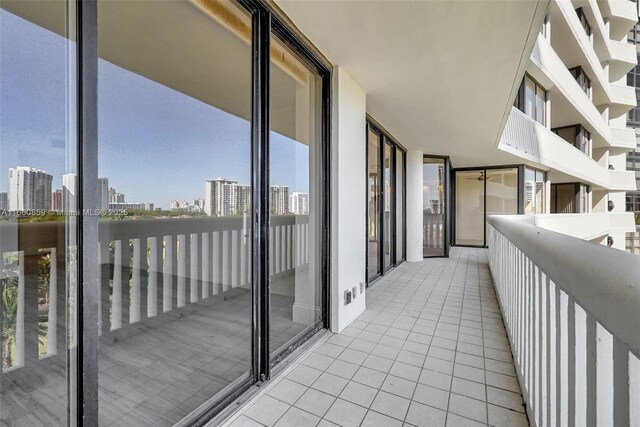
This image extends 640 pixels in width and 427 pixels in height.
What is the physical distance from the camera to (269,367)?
5.84ft

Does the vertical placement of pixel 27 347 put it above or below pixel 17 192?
below

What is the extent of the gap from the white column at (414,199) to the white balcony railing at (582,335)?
14.7 ft

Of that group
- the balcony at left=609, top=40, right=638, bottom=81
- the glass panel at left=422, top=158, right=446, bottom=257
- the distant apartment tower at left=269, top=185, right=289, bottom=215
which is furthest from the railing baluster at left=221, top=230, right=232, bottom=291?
the balcony at left=609, top=40, right=638, bottom=81

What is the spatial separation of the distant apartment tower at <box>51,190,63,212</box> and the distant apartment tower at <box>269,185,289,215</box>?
1.05 metres

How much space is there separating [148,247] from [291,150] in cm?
147

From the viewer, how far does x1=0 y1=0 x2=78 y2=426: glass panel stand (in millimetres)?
977

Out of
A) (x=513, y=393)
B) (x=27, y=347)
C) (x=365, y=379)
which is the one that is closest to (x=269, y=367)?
(x=365, y=379)

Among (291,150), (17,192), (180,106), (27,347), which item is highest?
(180,106)

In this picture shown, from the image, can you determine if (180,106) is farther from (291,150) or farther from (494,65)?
(494,65)

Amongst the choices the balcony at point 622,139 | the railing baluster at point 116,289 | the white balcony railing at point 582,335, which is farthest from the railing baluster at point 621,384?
the balcony at point 622,139

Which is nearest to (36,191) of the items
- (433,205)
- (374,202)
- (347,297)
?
(347,297)

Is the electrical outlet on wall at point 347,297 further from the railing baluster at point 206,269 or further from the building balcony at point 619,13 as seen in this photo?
the building balcony at point 619,13

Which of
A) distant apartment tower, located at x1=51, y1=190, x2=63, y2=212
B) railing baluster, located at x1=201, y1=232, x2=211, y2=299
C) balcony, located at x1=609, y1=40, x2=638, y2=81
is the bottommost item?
railing baluster, located at x1=201, y1=232, x2=211, y2=299

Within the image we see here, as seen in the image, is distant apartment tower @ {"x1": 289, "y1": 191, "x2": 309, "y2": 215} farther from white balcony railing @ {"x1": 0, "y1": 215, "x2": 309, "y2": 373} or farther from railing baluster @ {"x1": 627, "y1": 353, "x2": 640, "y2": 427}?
→ railing baluster @ {"x1": 627, "y1": 353, "x2": 640, "y2": 427}
